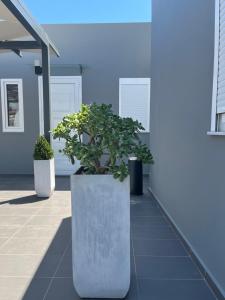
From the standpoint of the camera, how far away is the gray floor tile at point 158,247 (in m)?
3.02

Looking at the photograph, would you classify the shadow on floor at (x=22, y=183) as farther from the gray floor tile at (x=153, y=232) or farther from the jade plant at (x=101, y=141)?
the jade plant at (x=101, y=141)

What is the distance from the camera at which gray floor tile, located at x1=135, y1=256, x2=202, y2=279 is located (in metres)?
2.58

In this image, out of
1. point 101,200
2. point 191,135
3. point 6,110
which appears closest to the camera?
point 101,200

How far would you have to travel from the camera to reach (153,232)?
3.63 meters

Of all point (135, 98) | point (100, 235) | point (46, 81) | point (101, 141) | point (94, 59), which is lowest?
point (100, 235)

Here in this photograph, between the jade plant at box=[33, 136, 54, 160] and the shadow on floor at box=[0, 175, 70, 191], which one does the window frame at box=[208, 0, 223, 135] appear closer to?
the jade plant at box=[33, 136, 54, 160]

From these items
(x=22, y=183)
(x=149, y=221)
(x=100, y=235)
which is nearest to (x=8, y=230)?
(x=149, y=221)

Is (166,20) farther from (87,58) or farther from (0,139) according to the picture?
(0,139)

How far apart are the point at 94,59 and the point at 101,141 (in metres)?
5.64

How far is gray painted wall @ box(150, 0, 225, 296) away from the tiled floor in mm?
206

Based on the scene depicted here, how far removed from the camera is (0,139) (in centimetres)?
754

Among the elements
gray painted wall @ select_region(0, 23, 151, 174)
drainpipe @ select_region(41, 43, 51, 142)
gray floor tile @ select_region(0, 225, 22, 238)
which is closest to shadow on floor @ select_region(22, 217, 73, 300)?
gray floor tile @ select_region(0, 225, 22, 238)

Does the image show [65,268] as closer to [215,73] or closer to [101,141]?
[101,141]

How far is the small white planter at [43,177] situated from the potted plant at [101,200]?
319cm
